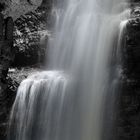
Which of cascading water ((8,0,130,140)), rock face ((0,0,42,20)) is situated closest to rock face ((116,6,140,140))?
cascading water ((8,0,130,140))

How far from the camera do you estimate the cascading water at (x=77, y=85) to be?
20.6 m

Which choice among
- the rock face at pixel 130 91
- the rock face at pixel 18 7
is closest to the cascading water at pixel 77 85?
the rock face at pixel 130 91

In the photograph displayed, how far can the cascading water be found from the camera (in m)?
20.6

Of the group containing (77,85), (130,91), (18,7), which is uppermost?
(18,7)

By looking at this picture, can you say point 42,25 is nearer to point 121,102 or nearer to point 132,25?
point 132,25

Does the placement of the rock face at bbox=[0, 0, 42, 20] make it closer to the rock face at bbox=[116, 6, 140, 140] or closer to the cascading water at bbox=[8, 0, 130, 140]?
the cascading water at bbox=[8, 0, 130, 140]

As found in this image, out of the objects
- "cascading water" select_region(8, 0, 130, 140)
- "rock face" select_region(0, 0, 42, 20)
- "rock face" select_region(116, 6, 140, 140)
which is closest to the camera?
"rock face" select_region(116, 6, 140, 140)

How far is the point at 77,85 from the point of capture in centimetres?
2167

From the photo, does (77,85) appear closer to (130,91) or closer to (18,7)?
(130,91)

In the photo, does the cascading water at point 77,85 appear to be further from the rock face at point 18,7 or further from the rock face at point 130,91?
the rock face at point 18,7

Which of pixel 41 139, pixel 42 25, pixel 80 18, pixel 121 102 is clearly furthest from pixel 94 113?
pixel 42 25

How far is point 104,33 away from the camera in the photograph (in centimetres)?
2283

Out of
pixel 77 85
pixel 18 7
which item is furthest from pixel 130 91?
pixel 18 7

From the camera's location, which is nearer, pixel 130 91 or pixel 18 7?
pixel 130 91
